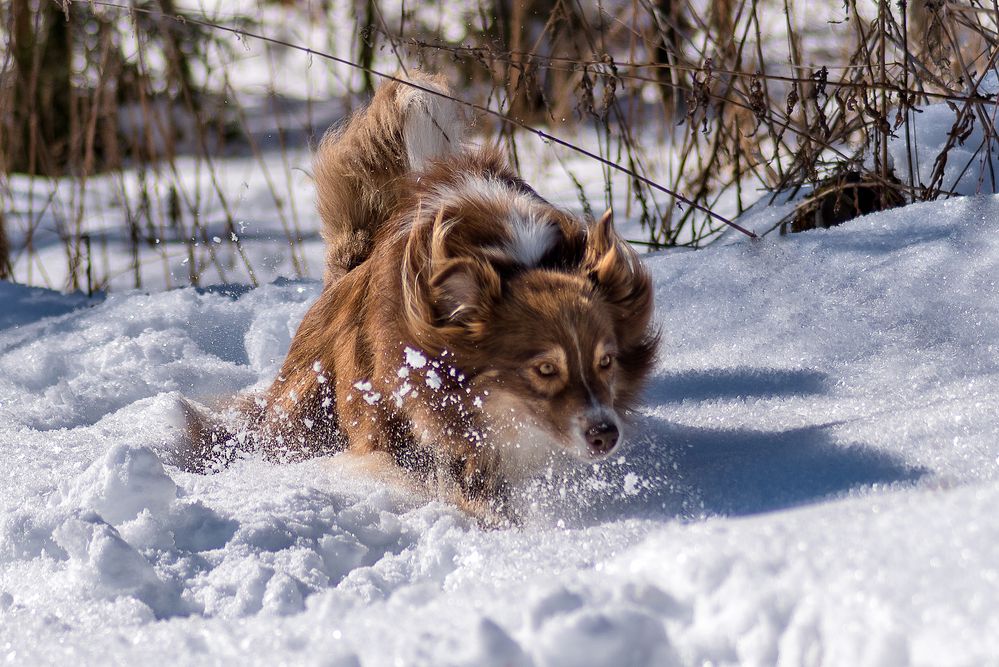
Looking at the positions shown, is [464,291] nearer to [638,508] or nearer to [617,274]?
[617,274]

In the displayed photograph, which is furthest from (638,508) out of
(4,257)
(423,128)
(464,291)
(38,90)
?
(38,90)

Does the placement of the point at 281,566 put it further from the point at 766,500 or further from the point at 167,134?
the point at 167,134

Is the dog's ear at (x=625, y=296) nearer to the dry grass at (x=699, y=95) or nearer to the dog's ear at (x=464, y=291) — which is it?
the dog's ear at (x=464, y=291)

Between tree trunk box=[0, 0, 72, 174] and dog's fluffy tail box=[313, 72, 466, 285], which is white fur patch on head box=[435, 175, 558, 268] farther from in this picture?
tree trunk box=[0, 0, 72, 174]

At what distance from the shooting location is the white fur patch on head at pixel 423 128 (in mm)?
3531

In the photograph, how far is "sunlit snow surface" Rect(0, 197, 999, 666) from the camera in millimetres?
1714

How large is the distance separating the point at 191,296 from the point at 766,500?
3.19 meters

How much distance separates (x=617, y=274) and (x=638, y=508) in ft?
2.31

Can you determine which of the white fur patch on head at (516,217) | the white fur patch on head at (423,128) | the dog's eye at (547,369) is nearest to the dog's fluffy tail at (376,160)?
the white fur patch on head at (423,128)

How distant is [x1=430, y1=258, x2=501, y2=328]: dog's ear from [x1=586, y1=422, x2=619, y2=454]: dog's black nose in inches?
17.6

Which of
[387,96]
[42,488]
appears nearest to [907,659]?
[42,488]

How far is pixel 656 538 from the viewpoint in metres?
2.06

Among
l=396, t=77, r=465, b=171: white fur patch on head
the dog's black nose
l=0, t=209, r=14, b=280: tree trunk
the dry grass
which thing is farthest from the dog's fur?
l=0, t=209, r=14, b=280: tree trunk

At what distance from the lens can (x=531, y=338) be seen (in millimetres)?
2838
